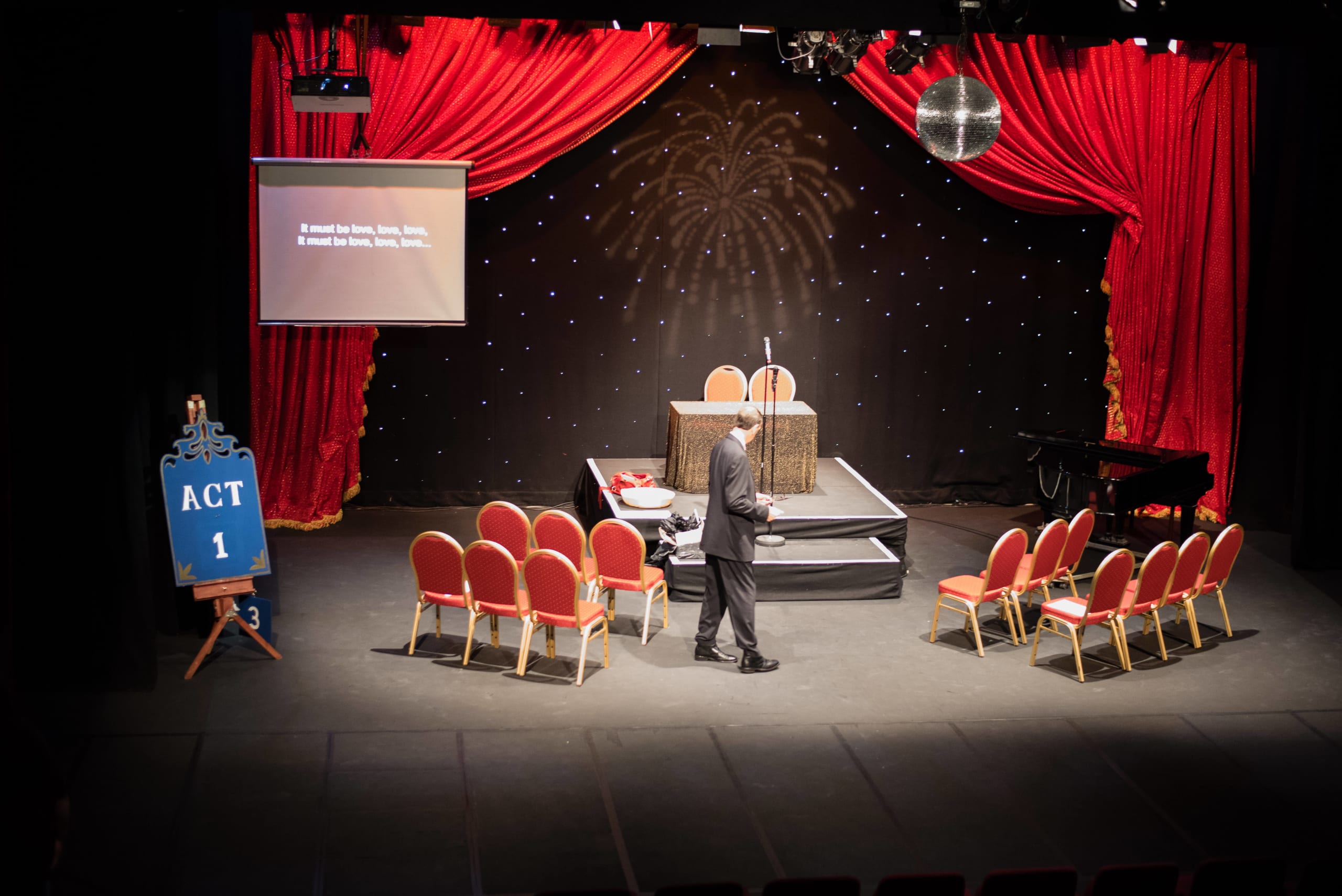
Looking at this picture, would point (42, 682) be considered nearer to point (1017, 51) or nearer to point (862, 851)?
point (862, 851)

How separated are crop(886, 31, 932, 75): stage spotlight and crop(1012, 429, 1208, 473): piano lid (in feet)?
9.11

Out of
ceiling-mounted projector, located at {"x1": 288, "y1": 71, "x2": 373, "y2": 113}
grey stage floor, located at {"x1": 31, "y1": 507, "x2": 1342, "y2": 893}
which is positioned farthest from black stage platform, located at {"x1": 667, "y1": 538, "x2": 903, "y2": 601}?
ceiling-mounted projector, located at {"x1": 288, "y1": 71, "x2": 373, "y2": 113}

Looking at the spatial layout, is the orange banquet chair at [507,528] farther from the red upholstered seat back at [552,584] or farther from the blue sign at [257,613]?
the blue sign at [257,613]

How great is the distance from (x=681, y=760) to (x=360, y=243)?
4.87 meters

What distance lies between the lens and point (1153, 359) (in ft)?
34.2

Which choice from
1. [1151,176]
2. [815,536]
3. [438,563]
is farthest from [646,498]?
[1151,176]

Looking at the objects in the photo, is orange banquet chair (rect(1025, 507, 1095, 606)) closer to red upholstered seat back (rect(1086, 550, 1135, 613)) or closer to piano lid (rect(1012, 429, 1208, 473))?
red upholstered seat back (rect(1086, 550, 1135, 613))

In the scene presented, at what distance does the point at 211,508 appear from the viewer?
650cm

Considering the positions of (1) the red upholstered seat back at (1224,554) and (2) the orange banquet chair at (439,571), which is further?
(1) the red upholstered seat back at (1224,554)

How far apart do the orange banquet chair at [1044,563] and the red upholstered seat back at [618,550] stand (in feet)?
6.41

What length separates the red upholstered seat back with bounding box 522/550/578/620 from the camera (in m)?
6.33

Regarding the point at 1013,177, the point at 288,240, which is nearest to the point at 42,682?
the point at 288,240

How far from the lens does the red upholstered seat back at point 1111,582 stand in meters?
6.60

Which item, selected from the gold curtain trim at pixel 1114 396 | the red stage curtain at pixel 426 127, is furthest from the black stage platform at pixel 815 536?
the gold curtain trim at pixel 1114 396
